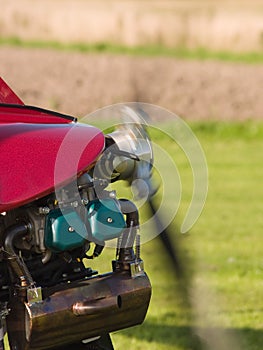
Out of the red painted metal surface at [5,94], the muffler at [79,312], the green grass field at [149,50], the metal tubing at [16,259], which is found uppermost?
the red painted metal surface at [5,94]

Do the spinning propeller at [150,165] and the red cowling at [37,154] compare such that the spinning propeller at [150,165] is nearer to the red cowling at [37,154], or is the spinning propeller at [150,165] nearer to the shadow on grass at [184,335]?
the red cowling at [37,154]

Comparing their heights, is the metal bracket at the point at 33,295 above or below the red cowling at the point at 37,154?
below

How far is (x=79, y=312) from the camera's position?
14.0 ft

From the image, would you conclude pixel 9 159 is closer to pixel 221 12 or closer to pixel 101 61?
pixel 101 61

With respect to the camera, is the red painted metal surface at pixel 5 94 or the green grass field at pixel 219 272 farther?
the green grass field at pixel 219 272

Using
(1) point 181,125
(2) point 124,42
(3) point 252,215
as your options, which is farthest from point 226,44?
(1) point 181,125

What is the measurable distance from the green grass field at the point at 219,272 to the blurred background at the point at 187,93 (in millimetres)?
14

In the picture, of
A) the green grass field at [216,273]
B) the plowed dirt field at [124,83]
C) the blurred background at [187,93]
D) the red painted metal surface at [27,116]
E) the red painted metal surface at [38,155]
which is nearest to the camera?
the red painted metal surface at [38,155]

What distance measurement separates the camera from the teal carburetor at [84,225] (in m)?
4.20

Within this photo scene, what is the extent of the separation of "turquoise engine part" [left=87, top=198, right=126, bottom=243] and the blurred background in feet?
1.73

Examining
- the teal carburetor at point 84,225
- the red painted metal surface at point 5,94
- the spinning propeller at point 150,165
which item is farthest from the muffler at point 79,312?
the red painted metal surface at point 5,94

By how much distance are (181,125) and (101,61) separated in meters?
17.7

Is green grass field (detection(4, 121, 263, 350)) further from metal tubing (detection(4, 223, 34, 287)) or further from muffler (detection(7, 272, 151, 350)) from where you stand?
metal tubing (detection(4, 223, 34, 287))

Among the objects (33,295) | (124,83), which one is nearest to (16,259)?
(33,295)
